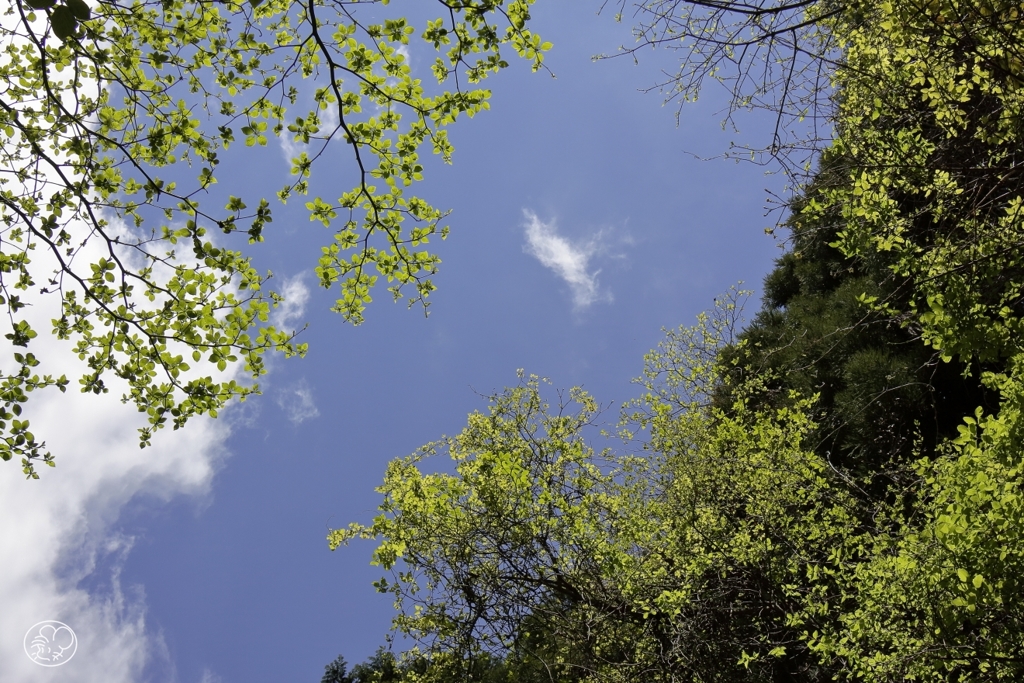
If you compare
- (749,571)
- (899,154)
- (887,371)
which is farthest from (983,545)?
(887,371)

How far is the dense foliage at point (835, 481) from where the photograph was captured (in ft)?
13.5

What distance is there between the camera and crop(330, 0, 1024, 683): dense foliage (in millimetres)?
4121

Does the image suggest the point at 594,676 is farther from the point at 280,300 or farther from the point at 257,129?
the point at 257,129

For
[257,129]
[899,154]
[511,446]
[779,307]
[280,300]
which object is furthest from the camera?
[779,307]

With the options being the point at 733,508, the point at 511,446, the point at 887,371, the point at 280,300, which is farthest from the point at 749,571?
the point at 280,300

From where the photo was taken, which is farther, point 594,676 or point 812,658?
point 812,658

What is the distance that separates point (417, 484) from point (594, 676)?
3170 millimetres

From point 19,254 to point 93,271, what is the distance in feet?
3.04

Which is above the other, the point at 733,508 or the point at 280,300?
the point at 733,508

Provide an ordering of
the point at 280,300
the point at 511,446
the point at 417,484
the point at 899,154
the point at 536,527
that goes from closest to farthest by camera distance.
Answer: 1. the point at 280,300
2. the point at 899,154
3. the point at 536,527
4. the point at 417,484
5. the point at 511,446

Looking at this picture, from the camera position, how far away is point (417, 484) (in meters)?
8.00

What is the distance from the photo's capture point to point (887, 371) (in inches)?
429

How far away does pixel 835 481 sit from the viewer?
30.3ft

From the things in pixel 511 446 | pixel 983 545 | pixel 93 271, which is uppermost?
pixel 511 446
